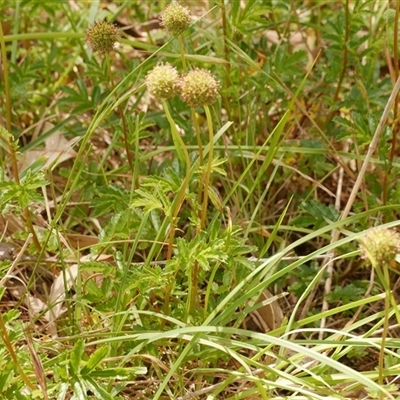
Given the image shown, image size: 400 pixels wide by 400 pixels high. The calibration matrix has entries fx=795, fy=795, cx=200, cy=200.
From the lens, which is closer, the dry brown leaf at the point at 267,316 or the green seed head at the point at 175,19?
the green seed head at the point at 175,19

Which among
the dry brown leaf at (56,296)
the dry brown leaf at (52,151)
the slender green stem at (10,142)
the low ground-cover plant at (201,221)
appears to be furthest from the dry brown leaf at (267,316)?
the dry brown leaf at (52,151)

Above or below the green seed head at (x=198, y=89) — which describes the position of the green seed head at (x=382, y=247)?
below

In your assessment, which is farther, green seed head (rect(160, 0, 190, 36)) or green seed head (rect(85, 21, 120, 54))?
green seed head (rect(85, 21, 120, 54))

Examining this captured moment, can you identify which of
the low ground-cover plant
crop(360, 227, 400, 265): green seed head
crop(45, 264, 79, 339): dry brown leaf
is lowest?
crop(45, 264, 79, 339): dry brown leaf

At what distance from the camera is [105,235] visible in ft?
6.65

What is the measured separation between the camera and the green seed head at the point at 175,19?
5.95 ft

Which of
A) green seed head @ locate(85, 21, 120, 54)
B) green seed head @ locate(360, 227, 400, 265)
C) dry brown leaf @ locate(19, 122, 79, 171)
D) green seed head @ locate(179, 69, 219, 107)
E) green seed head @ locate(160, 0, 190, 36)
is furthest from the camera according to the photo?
dry brown leaf @ locate(19, 122, 79, 171)

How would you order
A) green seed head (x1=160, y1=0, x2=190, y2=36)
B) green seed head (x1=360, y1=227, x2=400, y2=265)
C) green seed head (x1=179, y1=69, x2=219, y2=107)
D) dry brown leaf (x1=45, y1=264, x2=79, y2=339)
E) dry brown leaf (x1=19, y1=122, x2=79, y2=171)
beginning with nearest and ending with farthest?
green seed head (x1=360, y1=227, x2=400, y2=265), green seed head (x1=179, y1=69, x2=219, y2=107), green seed head (x1=160, y1=0, x2=190, y2=36), dry brown leaf (x1=45, y1=264, x2=79, y2=339), dry brown leaf (x1=19, y1=122, x2=79, y2=171)

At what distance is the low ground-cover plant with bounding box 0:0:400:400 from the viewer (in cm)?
173

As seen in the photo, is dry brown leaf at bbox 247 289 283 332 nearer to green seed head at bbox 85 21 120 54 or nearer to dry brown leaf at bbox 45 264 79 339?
dry brown leaf at bbox 45 264 79 339

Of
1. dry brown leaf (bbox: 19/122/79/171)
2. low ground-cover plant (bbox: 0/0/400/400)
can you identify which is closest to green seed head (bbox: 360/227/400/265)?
low ground-cover plant (bbox: 0/0/400/400)

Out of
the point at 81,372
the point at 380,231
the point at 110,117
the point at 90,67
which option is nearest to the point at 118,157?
the point at 110,117

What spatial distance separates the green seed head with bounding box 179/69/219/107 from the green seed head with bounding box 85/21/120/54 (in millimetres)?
396

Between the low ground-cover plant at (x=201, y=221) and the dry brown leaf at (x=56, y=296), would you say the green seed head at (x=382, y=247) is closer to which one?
the low ground-cover plant at (x=201, y=221)
